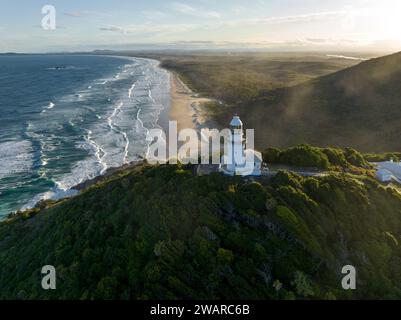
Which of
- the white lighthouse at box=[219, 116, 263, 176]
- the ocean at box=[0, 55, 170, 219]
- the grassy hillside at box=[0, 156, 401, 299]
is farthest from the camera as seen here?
the ocean at box=[0, 55, 170, 219]

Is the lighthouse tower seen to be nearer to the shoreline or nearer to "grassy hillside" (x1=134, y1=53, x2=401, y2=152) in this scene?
the shoreline

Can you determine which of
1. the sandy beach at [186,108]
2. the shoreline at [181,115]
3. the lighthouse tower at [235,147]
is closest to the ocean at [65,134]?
the shoreline at [181,115]

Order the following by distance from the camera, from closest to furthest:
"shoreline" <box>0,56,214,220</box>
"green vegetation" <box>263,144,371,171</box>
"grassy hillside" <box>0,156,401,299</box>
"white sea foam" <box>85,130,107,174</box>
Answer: "grassy hillside" <box>0,156,401,299</box>
"green vegetation" <box>263,144,371,171</box>
"shoreline" <box>0,56,214,220</box>
"white sea foam" <box>85,130,107,174</box>

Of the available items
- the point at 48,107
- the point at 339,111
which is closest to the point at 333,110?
the point at 339,111

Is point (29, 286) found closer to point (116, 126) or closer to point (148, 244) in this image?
point (148, 244)

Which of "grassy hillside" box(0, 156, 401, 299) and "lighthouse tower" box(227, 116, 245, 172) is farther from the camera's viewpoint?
"lighthouse tower" box(227, 116, 245, 172)

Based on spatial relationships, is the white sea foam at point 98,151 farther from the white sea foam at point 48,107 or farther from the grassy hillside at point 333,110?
the white sea foam at point 48,107

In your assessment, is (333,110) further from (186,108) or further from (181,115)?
(186,108)

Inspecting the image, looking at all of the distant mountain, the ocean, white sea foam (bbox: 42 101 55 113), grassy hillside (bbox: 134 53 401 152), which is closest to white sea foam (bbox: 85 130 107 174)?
the ocean
